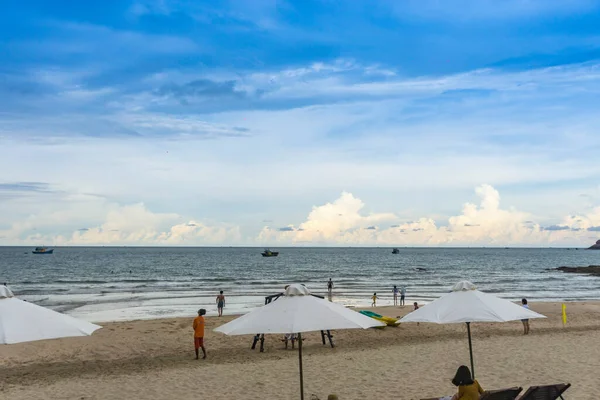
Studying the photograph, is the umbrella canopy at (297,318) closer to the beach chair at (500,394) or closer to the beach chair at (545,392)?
the beach chair at (500,394)

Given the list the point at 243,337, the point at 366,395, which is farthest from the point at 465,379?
the point at 243,337

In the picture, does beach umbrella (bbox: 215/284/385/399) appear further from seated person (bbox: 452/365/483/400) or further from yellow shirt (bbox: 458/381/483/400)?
yellow shirt (bbox: 458/381/483/400)

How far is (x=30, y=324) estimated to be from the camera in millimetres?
7594

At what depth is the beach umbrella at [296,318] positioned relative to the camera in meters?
7.71

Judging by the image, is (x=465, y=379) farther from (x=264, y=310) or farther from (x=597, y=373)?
(x=597, y=373)

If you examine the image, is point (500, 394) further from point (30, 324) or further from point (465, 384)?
point (30, 324)

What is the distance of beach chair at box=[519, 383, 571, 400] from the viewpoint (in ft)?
28.2

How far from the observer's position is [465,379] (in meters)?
7.40

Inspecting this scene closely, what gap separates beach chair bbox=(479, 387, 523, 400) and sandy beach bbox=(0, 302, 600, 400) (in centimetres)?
275

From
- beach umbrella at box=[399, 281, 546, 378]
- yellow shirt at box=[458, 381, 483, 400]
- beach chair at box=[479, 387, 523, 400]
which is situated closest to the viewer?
yellow shirt at box=[458, 381, 483, 400]

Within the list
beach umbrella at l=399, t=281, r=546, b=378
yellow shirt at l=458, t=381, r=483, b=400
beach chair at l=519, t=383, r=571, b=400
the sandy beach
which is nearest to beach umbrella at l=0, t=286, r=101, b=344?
the sandy beach

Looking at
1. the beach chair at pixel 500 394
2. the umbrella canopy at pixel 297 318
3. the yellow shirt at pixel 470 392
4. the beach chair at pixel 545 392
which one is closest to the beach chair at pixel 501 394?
the beach chair at pixel 500 394

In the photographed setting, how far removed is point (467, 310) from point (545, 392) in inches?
73.2

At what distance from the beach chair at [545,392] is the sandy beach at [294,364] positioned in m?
2.38
